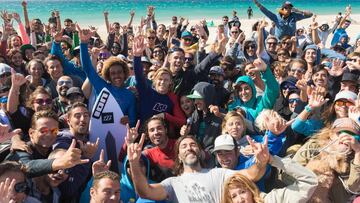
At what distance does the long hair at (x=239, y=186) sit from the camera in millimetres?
4012

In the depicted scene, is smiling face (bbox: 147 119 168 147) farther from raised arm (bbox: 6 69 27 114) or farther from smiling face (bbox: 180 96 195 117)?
raised arm (bbox: 6 69 27 114)

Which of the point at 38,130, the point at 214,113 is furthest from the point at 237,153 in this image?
the point at 38,130

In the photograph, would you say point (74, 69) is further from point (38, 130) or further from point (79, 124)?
point (38, 130)

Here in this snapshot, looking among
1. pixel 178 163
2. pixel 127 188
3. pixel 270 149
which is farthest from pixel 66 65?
pixel 270 149

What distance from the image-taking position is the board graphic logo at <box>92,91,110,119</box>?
5762 mm

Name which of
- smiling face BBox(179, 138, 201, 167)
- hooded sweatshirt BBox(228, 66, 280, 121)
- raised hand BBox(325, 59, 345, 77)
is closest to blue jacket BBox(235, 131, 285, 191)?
smiling face BBox(179, 138, 201, 167)

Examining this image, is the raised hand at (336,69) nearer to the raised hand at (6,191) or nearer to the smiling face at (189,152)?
the smiling face at (189,152)

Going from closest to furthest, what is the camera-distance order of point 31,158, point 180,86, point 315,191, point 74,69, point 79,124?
point 315,191 < point 31,158 < point 79,124 < point 180,86 < point 74,69

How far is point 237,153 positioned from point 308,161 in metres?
0.78

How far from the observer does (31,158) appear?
14.6 ft

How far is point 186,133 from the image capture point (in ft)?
18.5

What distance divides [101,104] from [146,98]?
716 mm

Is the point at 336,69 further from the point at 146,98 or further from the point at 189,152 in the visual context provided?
the point at 189,152

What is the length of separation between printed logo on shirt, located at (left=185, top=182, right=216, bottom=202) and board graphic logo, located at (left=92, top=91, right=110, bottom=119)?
6.26 feet
